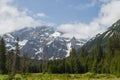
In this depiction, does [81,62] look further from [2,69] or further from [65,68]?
[2,69]

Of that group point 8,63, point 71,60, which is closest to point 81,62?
point 71,60

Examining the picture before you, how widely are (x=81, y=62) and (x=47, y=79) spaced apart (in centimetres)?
13476

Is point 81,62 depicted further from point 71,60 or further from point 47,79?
point 47,79

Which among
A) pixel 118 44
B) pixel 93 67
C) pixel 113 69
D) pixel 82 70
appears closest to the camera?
pixel 113 69

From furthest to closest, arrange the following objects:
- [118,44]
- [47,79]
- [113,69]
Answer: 1. [118,44]
2. [113,69]
3. [47,79]

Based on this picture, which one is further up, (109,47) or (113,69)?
(109,47)

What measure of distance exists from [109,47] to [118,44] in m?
13.4

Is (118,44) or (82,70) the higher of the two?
(118,44)

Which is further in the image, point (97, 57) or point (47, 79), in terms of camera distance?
point (97, 57)

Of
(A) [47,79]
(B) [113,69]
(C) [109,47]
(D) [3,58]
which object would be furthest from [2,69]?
(A) [47,79]

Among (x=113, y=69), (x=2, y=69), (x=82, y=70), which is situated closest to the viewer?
(x=113, y=69)

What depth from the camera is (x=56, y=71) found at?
578 feet

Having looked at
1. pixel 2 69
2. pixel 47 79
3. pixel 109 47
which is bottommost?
pixel 47 79

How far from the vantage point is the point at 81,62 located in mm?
183625
